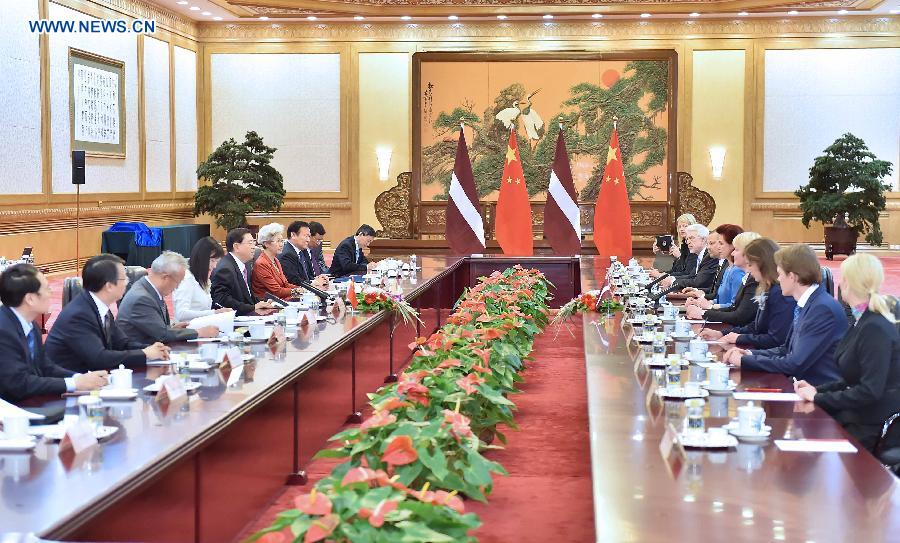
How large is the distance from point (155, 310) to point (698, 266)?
4.95 metres

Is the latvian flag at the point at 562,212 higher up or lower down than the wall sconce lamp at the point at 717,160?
lower down

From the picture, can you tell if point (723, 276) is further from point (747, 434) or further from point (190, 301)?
point (747, 434)

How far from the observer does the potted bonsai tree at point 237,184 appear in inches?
572

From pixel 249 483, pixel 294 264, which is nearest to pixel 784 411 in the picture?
pixel 249 483

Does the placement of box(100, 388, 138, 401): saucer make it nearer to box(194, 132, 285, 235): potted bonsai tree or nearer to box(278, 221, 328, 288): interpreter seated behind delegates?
box(278, 221, 328, 288): interpreter seated behind delegates

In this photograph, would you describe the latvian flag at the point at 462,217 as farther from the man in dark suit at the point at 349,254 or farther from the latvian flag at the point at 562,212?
the man in dark suit at the point at 349,254

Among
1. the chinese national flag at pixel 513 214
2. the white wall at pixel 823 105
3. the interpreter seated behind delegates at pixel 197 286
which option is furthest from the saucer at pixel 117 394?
the white wall at pixel 823 105

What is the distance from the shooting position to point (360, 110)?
16.8 metres

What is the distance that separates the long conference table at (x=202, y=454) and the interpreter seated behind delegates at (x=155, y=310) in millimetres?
154

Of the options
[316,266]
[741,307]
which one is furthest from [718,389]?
[316,266]

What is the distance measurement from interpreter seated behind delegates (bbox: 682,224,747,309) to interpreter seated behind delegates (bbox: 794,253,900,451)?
276 cm

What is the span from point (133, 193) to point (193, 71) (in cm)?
295

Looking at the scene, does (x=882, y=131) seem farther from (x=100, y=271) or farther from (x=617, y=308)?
(x=100, y=271)

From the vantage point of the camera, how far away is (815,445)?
286 centimetres
